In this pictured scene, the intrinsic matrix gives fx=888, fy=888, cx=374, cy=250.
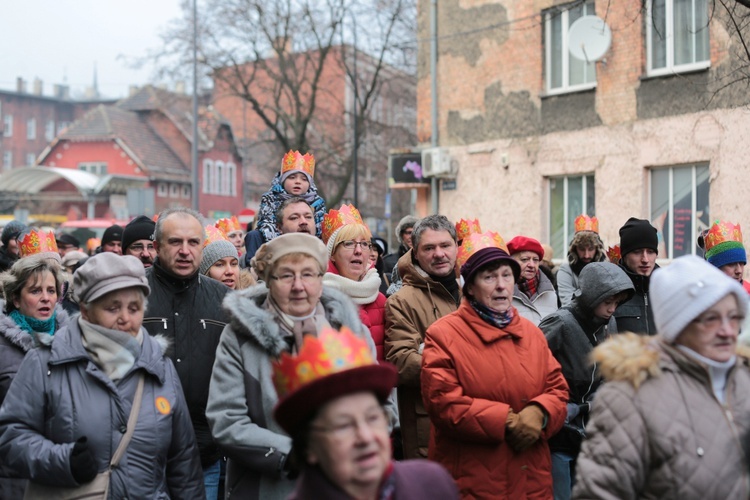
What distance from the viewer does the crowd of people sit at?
112 inches

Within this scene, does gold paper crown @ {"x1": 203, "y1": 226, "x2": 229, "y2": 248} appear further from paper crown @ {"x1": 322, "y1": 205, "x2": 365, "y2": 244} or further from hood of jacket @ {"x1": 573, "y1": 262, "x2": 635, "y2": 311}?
hood of jacket @ {"x1": 573, "y1": 262, "x2": 635, "y2": 311}

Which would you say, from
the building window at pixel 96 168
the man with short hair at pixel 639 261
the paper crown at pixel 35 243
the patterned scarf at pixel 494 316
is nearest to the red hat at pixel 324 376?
the patterned scarf at pixel 494 316

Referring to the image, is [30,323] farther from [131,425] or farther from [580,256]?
[580,256]

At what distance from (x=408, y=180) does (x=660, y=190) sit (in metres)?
6.46

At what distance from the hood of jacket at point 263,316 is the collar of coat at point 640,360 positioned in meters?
1.43

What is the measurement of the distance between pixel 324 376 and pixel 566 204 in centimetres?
1556

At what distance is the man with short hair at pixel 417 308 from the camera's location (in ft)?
17.6

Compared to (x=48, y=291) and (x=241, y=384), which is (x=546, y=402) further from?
(x=48, y=291)

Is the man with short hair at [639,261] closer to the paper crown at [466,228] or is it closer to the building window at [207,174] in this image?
the paper crown at [466,228]

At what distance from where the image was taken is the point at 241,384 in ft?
13.5

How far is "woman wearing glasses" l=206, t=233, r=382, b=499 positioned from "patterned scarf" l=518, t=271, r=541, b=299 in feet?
10.4

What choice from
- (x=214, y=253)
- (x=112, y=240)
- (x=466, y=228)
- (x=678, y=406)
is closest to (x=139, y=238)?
(x=214, y=253)

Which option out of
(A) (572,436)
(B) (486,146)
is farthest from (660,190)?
(A) (572,436)

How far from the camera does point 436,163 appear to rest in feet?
63.6
